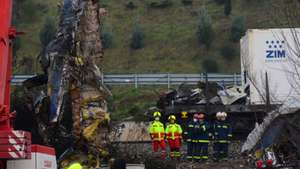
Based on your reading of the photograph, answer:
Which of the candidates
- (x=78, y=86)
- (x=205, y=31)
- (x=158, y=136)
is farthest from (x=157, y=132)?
(x=205, y=31)

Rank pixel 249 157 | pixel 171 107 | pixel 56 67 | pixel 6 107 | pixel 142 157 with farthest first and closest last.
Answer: pixel 171 107 → pixel 249 157 → pixel 142 157 → pixel 56 67 → pixel 6 107

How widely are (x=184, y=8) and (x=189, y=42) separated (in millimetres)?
8403

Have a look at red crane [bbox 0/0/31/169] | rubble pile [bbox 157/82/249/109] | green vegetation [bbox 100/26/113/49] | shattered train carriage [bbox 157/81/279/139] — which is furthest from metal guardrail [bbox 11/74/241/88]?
red crane [bbox 0/0/31/169]

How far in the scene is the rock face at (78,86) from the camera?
14.6 metres

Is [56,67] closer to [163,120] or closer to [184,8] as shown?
[163,120]

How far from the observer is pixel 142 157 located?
51.4ft

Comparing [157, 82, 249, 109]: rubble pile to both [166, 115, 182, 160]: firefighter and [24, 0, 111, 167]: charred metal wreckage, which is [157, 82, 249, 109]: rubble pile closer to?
[166, 115, 182, 160]: firefighter

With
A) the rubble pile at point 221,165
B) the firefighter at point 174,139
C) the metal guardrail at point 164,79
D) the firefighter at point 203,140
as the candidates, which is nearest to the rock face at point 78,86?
the rubble pile at point 221,165

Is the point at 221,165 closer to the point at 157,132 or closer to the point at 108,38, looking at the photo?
the point at 157,132

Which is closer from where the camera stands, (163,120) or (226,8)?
(163,120)

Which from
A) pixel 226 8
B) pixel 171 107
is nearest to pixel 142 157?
pixel 171 107

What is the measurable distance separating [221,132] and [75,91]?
5132 millimetres

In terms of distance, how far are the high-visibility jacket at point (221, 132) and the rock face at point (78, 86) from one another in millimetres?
4087

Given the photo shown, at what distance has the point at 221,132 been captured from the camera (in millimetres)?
18250
